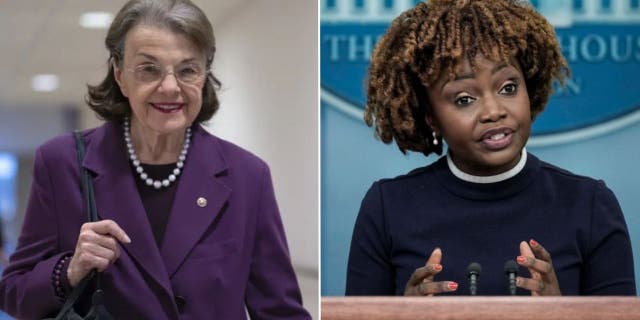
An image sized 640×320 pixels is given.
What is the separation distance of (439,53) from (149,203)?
0.92 metres

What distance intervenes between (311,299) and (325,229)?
0.26 metres

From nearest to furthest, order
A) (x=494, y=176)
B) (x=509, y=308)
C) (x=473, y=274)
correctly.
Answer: (x=509, y=308), (x=473, y=274), (x=494, y=176)

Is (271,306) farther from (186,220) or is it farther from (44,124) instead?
(44,124)

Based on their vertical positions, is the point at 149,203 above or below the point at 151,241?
above

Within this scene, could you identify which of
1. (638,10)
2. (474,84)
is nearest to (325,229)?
(474,84)

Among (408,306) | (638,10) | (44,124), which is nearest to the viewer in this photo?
(408,306)

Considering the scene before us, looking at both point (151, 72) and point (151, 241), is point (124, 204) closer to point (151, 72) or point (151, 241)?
point (151, 241)

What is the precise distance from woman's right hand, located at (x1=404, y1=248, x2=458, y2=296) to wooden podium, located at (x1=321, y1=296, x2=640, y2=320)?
4.4 inches

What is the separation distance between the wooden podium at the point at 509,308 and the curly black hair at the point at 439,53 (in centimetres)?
52

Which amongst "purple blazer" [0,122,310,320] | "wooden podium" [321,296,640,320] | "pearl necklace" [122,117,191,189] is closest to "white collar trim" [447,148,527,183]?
"wooden podium" [321,296,640,320]

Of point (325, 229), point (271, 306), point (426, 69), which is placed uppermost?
point (426, 69)

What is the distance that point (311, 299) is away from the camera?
2.72 metres

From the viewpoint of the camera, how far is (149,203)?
2568mm

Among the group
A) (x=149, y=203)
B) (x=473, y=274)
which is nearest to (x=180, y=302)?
(x=149, y=203)
